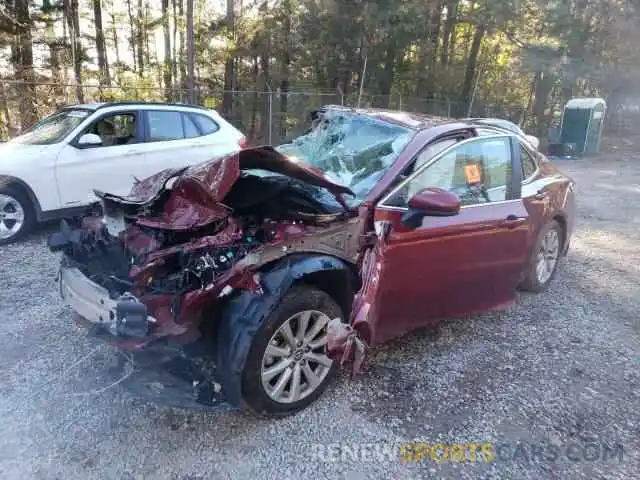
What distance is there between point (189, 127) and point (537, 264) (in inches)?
201

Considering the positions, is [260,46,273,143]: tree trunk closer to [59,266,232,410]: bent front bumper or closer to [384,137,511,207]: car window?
[384,137,511,207]: car window

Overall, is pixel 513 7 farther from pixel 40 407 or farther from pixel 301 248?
pixel 40 407

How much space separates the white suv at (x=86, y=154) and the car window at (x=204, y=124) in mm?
21

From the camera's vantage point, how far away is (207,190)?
2842mm

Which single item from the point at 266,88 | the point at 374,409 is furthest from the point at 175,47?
the point at 374,409

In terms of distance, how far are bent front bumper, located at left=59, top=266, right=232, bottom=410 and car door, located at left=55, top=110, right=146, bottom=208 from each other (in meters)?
3.90

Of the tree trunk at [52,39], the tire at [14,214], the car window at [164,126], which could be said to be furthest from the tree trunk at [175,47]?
the tire at [14,214]

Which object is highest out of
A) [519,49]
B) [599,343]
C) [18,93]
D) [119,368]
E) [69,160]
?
[519,49]

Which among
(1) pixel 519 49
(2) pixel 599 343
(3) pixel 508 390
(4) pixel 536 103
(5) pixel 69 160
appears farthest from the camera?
(4) pixel 536 103

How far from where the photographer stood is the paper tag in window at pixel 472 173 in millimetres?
3795

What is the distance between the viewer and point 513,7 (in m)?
17.2

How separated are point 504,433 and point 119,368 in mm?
2317

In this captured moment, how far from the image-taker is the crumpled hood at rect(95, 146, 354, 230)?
2.86 m

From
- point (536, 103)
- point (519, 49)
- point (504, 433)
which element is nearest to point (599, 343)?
point (504, 433)
